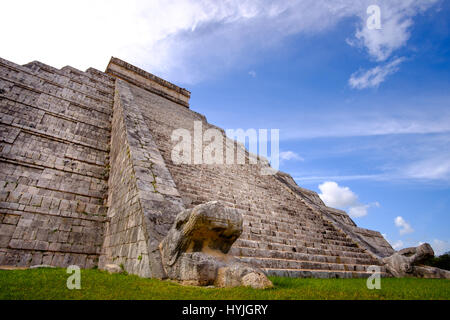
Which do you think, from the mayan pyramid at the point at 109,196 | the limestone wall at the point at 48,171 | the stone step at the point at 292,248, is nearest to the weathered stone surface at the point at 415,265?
the mayan pyramid at the point at 109,196

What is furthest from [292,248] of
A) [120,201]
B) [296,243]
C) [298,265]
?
[120,201]

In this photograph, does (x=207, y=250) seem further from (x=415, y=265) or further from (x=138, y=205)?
(x=415, y=265)

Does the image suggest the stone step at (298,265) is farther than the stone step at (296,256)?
No

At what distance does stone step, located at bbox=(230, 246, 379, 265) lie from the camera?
4.73 meters

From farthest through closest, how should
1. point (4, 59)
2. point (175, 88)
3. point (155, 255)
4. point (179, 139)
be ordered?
point (175, 88)
point (179, 139)
point (4, 59)
point (155, 255)

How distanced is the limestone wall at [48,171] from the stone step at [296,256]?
136 inches

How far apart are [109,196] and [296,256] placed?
5.09 meters

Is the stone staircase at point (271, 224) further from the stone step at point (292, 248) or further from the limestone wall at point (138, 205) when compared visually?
the limestone wall at point (138, 205)

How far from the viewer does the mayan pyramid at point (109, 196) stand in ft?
15.2

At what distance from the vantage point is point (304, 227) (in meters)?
7.39

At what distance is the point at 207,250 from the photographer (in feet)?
10.5

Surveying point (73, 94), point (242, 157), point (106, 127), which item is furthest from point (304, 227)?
point (73, 94)

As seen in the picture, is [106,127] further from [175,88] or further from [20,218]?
[175,88]
